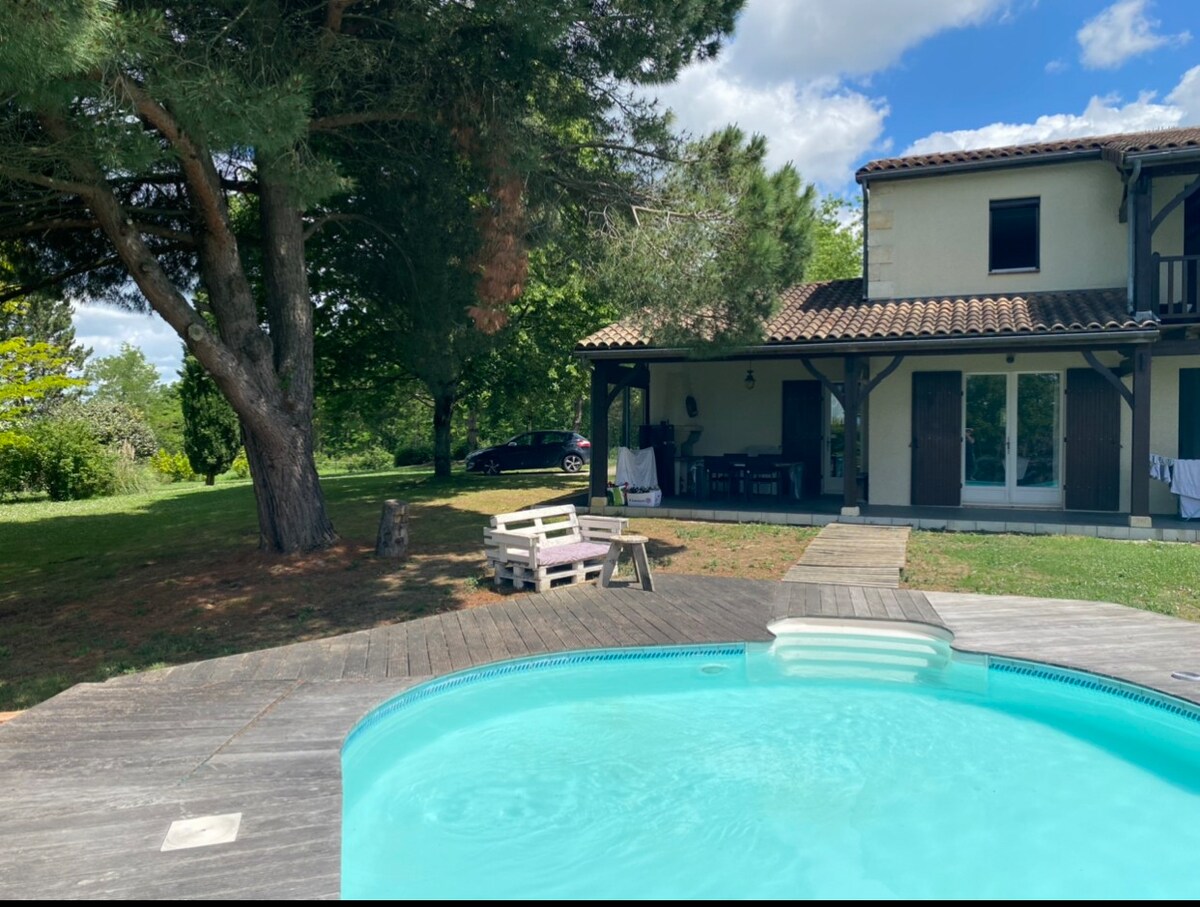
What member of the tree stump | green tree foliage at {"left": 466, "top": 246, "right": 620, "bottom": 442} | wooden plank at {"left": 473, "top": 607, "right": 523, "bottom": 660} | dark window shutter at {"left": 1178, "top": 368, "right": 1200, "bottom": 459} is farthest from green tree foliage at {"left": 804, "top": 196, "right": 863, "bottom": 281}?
wooden plank at {"left": 473, "top": 607, "right": 523, "bottom": 660}

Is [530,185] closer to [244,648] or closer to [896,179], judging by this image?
[244,648]

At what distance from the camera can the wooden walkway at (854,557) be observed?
9031 mm

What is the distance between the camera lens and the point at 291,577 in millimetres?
9539

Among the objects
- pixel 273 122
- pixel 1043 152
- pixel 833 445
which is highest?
pixel 1043 152

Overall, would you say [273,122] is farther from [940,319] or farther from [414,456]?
[414,456]

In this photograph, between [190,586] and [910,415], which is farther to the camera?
[910,415]

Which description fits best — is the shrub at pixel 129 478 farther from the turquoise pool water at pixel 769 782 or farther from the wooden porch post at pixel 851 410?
the turquoise pool water at pixel 769 782

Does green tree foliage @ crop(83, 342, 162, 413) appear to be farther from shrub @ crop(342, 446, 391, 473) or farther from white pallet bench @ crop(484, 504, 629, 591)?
white pallet bench @ crop(484, 504, 629, 591)

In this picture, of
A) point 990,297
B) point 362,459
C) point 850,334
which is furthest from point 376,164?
point 362,459

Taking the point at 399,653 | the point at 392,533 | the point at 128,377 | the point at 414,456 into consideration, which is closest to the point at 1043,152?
Answer: the point at 392,533

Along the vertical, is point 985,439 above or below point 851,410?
below

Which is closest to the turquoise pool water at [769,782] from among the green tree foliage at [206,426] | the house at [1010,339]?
the house at [1010,339]

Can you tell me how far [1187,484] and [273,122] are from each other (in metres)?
13.5

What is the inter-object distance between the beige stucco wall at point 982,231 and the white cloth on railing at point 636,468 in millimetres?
5333
